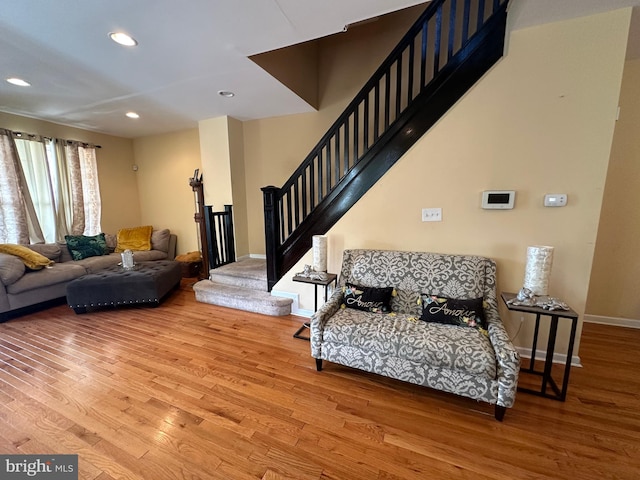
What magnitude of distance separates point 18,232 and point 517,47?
21.0ft

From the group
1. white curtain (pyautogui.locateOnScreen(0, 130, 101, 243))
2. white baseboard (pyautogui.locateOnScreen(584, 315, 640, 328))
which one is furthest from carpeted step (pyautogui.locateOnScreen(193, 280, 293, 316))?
white baseboard (pyautogui.locateOnScreen(584, 315, 640, 328))

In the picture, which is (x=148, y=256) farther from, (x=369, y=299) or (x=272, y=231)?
(x=369, y=299)

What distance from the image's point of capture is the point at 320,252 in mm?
2568

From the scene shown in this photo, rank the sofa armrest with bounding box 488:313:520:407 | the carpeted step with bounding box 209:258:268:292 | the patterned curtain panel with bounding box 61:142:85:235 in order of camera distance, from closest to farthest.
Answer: the sofa armrest with bounding box 488:313:520:407
the carpeted step with bounding box 209:258:268:292
the patterned curtain panel with bounding box 61:142:85:235

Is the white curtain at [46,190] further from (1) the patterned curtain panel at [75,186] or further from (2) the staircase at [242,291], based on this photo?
(2) the staircase at [242,291]

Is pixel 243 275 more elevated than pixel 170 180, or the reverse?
pixel 170 180

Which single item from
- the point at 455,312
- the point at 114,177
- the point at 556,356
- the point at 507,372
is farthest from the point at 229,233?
the point at 556,356

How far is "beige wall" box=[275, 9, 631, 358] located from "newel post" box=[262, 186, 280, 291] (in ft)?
4.29

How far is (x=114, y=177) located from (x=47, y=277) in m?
2.41

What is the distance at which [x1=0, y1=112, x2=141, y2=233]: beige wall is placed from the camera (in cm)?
446

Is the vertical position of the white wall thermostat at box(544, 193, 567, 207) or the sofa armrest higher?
the white wall thermostat at box(544, 193, 567, 207)

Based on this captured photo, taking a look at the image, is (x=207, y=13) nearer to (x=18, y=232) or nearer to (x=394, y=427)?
(x=394, y=427)

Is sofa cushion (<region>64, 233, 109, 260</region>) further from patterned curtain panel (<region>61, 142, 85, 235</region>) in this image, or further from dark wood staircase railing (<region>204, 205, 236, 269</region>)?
dark wood staircase railing (<region>204, 205, 236, 269</region>)

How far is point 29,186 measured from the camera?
3.78 m
